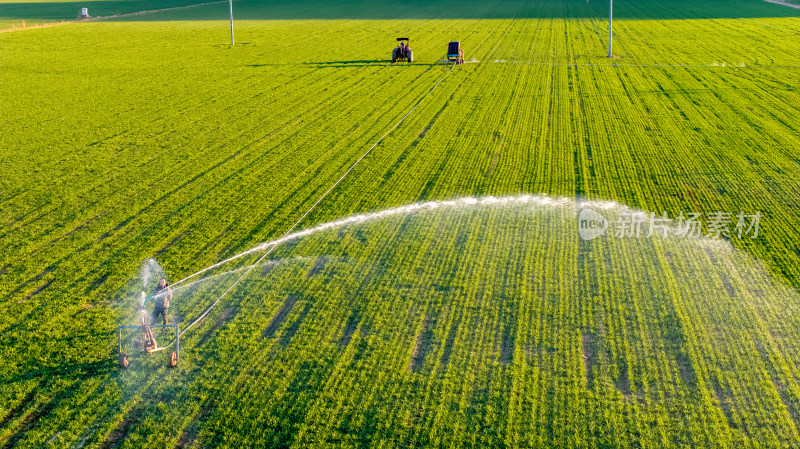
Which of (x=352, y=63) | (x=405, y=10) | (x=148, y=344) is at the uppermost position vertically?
(x=405, y=10)

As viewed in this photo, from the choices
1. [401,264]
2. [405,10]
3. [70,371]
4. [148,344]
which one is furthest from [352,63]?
[405,10]

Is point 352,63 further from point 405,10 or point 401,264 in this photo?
point 405,10

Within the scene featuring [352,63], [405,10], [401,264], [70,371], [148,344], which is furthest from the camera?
[405,10]

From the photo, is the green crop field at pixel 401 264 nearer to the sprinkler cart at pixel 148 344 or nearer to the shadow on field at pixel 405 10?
the sprinkler cart at pixel 148 344

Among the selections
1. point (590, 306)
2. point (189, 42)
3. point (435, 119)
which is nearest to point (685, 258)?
point (590, 306)

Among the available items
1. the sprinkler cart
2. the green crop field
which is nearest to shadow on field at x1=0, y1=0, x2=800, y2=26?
the green crop field

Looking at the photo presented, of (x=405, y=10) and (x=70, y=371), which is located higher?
(x=405, y=10)
